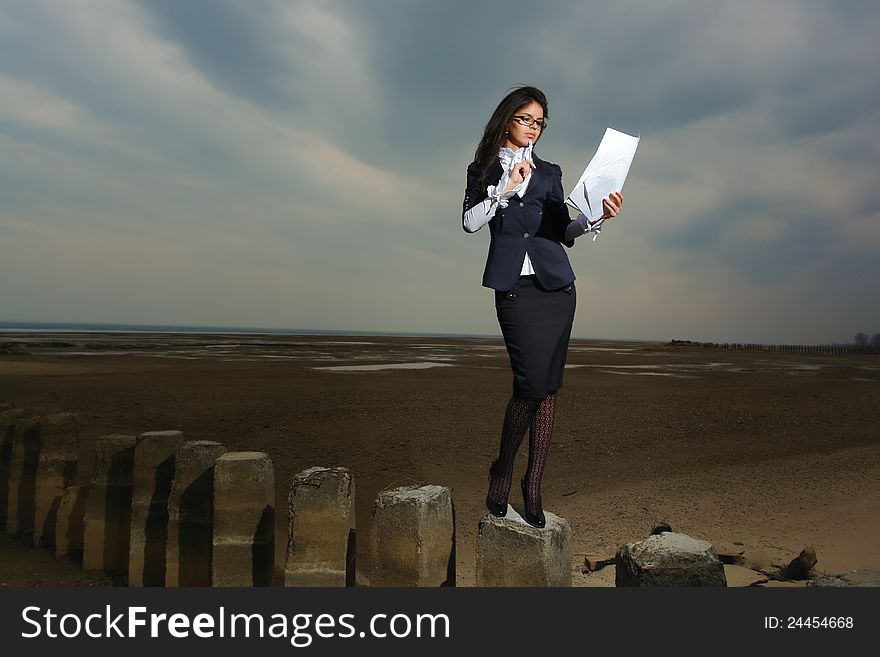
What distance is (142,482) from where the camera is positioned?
4.00m

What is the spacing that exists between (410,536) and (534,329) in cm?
112

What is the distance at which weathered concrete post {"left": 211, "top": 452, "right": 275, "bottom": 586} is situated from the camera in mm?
3096

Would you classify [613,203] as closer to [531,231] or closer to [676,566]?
[531,231]

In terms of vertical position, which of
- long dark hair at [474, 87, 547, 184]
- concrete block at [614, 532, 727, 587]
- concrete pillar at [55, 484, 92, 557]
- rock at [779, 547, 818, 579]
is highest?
long dark hair at [474, 87, 547, 184]

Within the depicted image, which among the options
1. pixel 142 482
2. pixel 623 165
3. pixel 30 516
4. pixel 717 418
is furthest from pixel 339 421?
pixel 623 165

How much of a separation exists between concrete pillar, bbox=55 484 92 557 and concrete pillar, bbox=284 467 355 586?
10.8ft

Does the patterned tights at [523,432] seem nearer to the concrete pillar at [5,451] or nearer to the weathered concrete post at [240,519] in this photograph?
the weathered concrete post at [240,519]

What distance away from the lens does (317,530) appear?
269 cm

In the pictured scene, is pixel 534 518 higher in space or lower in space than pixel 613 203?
lower

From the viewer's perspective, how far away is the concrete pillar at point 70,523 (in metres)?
4.82

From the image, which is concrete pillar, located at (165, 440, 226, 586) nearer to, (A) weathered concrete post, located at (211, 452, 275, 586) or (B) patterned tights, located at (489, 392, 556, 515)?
(A) weathered concrete post, located at (211, 452, 275, 586)

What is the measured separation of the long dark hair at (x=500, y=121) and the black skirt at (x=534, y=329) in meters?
0.64

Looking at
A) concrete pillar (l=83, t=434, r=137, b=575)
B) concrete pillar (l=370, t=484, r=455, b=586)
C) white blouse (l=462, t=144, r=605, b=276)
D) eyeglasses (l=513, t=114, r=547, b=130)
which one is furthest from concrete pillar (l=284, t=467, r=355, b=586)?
concrete pillar (l=83, t=434, r=137, b=575)

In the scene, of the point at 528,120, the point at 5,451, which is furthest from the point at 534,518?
the point at 5,451
